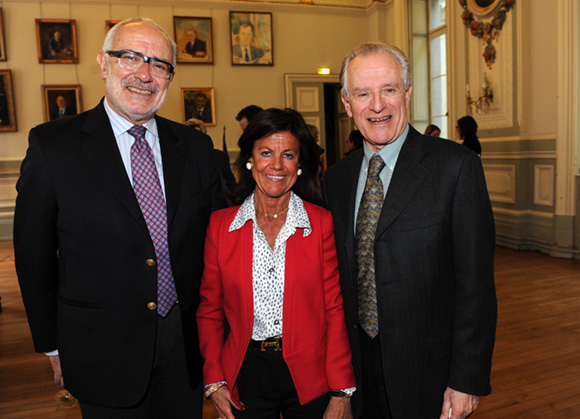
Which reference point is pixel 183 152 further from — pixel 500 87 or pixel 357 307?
pixel 500 87

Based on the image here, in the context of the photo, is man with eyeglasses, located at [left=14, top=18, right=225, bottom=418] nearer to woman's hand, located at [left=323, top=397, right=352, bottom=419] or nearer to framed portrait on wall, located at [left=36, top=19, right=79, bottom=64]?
woman's hand, located at [left=323, top=397, right=352, bottom=419]

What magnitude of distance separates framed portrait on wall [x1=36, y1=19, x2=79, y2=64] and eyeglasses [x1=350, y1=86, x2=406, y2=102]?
876cm

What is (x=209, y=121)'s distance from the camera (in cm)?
936

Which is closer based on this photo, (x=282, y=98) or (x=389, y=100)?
(x=389, y=100)

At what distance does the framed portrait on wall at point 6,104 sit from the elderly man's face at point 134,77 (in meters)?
8.48

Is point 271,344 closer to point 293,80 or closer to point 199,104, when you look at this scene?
point 199,104

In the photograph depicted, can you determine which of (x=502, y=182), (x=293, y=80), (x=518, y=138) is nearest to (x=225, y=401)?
(x=518, y=138)

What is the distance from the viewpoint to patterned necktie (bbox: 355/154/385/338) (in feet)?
5.06

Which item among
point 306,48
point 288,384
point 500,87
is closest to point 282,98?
point 306,48

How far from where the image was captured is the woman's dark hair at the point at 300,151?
5.55 ft

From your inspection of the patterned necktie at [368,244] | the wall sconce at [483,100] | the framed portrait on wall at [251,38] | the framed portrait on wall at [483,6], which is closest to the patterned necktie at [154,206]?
the patterned necktie at [368,244]

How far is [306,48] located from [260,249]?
9007 millimetres

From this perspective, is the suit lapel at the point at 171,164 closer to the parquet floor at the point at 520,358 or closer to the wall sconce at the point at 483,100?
the parquet floor at the point at 520,358

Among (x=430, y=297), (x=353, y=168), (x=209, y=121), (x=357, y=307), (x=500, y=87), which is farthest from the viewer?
(x=209, y=121)
